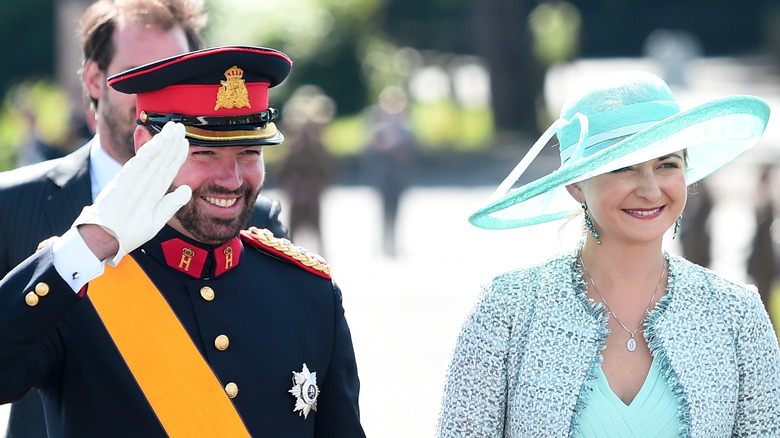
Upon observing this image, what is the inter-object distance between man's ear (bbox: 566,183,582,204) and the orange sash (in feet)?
3.50

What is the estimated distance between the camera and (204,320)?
10.0ft

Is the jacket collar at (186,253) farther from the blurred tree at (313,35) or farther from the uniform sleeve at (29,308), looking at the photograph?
the blurred tree at (313,35)

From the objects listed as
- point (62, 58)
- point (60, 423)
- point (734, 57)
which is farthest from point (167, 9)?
point (734, 57)

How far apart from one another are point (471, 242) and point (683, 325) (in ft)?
39.8

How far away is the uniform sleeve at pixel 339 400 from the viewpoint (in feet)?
10.3

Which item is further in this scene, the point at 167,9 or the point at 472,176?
the point at 472,176

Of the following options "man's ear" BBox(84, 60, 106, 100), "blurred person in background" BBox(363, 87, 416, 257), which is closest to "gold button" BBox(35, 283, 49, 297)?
"man's ear" BBox(84, 60, 106, 100)

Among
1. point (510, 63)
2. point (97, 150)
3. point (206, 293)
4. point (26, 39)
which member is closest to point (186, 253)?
point (206, 293)

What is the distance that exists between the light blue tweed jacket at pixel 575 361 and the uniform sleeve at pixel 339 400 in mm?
272

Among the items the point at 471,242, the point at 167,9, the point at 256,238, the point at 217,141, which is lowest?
the point at 471,242

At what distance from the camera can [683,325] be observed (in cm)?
331

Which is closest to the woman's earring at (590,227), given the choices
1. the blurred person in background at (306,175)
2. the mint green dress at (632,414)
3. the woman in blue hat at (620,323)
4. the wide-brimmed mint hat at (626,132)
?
the woman in blue hat at (620,323)

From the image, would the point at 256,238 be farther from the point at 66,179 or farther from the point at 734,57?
the point at 734,57

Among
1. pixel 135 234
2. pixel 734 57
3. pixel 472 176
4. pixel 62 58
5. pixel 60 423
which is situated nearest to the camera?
pixel 135 234
